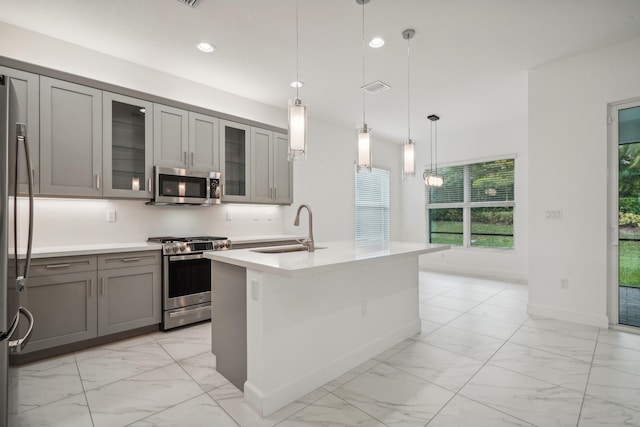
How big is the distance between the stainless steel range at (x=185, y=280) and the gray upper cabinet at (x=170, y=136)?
896 millimetres

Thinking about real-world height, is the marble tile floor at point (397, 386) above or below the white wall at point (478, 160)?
below

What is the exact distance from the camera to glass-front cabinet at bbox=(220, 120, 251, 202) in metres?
4.04

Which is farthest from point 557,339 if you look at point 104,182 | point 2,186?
point 104,182

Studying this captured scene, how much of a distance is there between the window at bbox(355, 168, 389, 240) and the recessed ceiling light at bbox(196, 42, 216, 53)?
12.4 ft

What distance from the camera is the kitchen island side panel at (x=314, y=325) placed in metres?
1.88

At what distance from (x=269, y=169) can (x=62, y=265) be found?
2609 millimetres

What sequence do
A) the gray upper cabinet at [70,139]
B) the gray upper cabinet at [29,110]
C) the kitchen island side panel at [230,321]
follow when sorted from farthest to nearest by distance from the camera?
the gray upper cabinet at [70,139]
the gray upper cabinet at [29,110]
the kitchen island side panel at [230,321]

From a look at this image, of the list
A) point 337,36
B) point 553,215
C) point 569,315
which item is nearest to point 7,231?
point 337,36

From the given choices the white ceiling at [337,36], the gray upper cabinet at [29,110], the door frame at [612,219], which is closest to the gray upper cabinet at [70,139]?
the gray upper cabinet at [29,110]

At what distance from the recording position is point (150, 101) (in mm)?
3395

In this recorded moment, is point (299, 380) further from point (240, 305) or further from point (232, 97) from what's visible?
point (232, 97)

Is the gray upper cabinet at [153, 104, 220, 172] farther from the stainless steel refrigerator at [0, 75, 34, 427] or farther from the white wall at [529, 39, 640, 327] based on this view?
the white wall at [529, 39, 640, 327]

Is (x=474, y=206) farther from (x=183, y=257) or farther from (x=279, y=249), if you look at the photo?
(x=183, y=257)

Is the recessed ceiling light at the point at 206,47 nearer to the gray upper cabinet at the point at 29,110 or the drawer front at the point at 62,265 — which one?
the gray upper cabinet at the point at 29,110
